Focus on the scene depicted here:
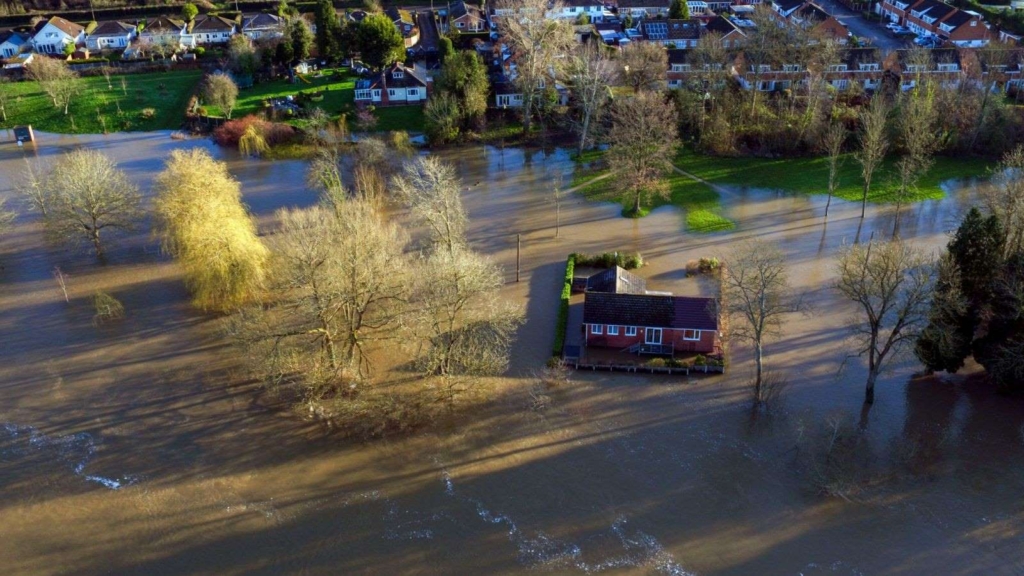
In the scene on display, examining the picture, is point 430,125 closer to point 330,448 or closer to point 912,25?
point 330,448

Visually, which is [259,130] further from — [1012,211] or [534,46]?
[1012,211]

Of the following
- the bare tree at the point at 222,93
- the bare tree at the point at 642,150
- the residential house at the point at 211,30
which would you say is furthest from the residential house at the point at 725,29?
the residential house at the point at 211,30

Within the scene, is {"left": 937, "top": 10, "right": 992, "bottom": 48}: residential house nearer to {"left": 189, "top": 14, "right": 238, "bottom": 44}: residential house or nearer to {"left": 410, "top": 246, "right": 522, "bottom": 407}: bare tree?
{"left": 410, "top": 246, "right": 522, "bottom": 407}: bare tree

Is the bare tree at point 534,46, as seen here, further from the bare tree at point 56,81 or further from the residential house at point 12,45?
the residential house at point 12,45

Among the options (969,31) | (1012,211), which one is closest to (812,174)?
(1012,211)

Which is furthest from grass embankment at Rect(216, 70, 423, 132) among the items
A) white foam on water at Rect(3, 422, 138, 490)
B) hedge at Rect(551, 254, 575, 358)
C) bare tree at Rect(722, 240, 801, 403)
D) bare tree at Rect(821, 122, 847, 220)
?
white foam on water at Rect(3, 422, 138, 490)
